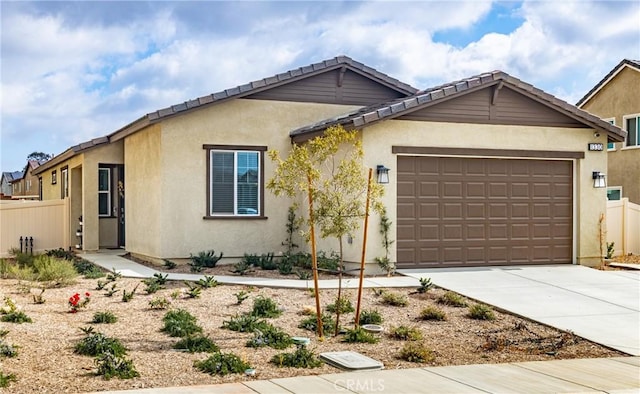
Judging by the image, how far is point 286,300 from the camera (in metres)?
12.4

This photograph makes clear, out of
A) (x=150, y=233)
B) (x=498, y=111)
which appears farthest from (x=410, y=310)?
(x=150, y=233)

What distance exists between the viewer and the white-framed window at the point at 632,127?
87.8 ft

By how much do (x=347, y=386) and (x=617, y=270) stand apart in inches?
447

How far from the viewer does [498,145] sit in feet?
54.1

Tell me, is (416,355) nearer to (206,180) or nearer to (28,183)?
(206,180)

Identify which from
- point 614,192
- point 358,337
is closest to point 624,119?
point 614,192

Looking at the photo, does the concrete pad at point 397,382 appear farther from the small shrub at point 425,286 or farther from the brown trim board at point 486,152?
the brown trim board at point 486,152

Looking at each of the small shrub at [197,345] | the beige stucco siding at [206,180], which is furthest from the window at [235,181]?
the small shrub at [197,345]

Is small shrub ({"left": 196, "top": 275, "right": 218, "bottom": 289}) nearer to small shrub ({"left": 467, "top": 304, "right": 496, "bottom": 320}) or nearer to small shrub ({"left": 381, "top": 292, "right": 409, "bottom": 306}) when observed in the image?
small shrub ({"left": 381, "top": 292, "right": 409, "bottom": 306})

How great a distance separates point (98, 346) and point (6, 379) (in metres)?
1.39

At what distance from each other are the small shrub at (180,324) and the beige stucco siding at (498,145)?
18.4 ft

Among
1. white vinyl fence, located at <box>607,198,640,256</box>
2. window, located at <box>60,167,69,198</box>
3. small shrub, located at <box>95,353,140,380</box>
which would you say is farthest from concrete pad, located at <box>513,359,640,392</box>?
window, located at <box>60,167,69,198</box>

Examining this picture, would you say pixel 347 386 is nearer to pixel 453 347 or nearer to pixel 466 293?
pixel 453 347

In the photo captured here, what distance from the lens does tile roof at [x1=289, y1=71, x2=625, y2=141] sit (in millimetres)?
15024
